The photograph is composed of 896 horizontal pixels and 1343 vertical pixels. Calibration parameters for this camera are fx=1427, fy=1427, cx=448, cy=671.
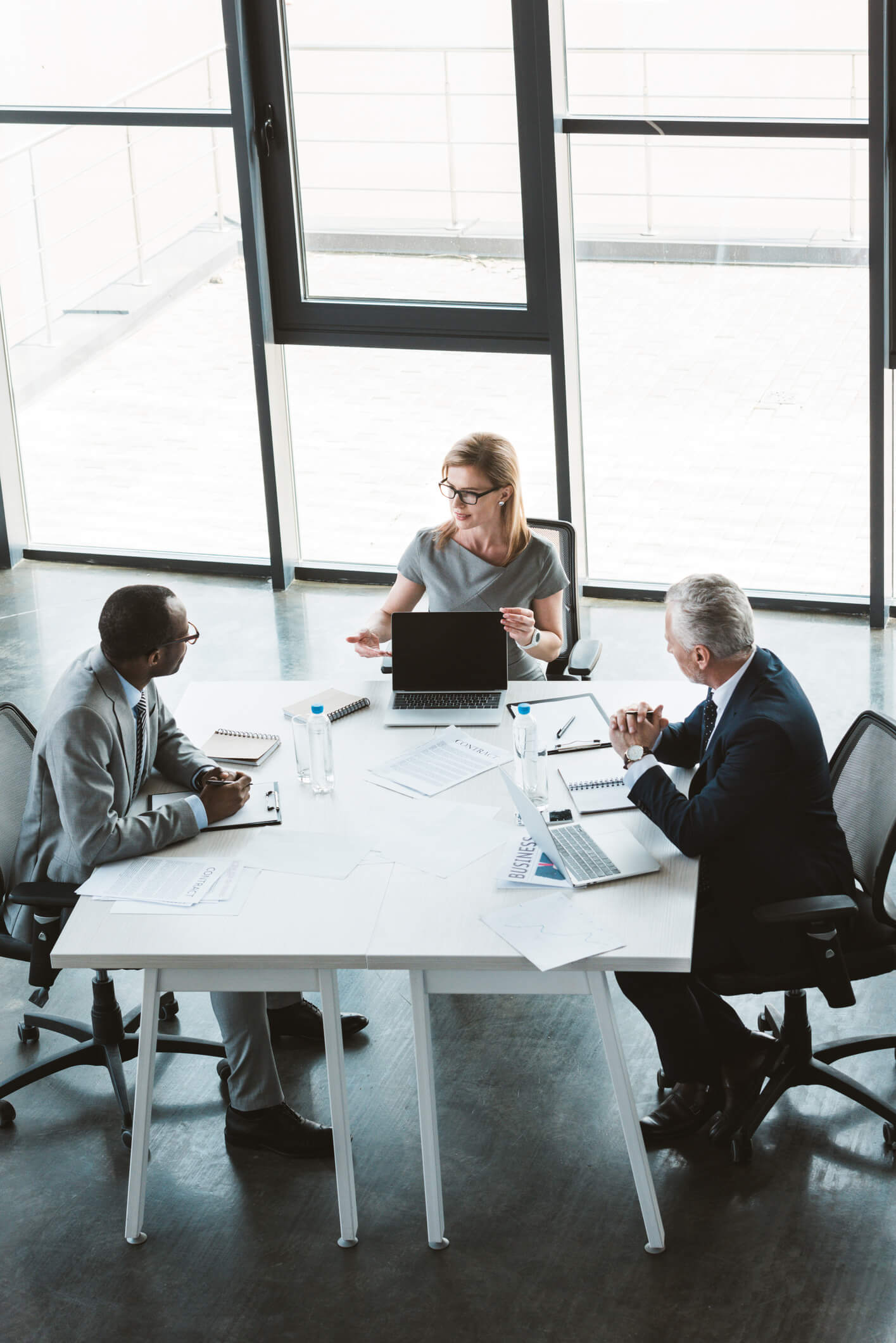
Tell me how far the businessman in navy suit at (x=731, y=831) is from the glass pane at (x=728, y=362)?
345cm

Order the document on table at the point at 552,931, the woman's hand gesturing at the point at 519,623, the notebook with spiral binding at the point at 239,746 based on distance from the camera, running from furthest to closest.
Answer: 1. the woman's hand gesturing at the point at 519,623
2. the notebook with spiral binding at the point at 239,746
3. the document on table at the point at 552,931

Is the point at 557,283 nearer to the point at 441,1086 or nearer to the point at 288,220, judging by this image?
the point at 288,220

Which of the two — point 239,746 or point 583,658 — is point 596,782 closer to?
point 583,658

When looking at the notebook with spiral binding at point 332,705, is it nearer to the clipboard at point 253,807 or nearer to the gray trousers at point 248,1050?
the clipboard at point 253,807

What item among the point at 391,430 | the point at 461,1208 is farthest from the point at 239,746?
the point at 391,430

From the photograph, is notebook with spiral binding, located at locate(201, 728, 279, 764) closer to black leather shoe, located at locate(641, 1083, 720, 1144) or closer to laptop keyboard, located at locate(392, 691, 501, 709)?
laptop keyboard, located at locate(392, 691, 501, 709)

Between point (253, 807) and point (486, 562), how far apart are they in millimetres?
1408

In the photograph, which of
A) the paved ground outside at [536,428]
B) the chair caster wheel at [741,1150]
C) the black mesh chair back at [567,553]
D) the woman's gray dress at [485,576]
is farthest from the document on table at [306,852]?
the paved ground outside at [536,428]

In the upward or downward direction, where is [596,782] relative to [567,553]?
downward

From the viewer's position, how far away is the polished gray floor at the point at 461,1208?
3.21 meters

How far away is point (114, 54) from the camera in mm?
7098

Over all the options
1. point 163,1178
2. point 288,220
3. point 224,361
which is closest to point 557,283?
point 288,220

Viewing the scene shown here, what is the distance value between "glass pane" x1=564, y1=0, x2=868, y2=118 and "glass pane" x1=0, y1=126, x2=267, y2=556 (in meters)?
1.90

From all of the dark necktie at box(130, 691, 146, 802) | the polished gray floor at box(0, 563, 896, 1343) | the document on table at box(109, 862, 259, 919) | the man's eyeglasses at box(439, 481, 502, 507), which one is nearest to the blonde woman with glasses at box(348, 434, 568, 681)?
the man's eyeglasses at box(439, 481, 502, 507)
